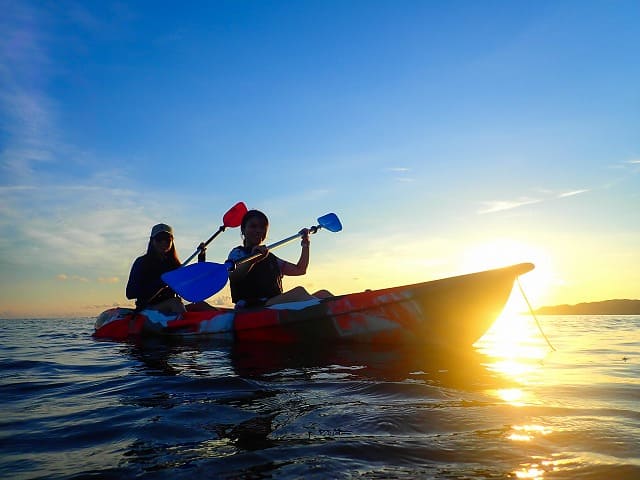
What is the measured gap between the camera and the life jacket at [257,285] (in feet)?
23.3

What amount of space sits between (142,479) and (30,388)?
2.52 meters

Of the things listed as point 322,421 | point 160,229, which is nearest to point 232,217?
point 160,229

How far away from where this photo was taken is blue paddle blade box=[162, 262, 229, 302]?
6492mm

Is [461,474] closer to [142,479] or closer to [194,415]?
[142,479]

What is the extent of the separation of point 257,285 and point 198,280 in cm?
93

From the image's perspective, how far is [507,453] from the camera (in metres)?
1.72

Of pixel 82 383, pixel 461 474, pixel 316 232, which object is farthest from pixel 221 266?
pixel 461 474

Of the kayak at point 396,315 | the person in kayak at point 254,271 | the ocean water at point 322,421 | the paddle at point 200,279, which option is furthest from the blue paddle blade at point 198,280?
the ocean water at point 322,421

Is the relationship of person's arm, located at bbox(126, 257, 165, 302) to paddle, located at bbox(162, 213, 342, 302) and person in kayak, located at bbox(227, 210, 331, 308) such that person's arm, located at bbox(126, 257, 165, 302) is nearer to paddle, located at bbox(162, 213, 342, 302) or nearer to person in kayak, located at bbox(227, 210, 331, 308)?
paddle, located at bbox(162, 213, 342, 302)

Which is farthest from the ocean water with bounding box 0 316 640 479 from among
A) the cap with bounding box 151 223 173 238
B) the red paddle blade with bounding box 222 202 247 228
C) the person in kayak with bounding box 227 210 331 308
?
the red paddle blade with bounding box 222 202 247 228

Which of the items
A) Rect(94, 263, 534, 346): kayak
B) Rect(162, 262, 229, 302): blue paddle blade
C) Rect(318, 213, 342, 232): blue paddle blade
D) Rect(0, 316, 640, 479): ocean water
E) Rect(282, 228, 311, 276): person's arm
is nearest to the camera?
Rect(0, 316, 640, 479): ocean water

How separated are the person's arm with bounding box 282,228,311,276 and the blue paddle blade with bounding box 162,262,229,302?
1.39 metres

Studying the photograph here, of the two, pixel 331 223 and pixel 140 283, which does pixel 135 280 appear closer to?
pixel 140 283

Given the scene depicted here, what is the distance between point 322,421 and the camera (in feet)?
7.28
